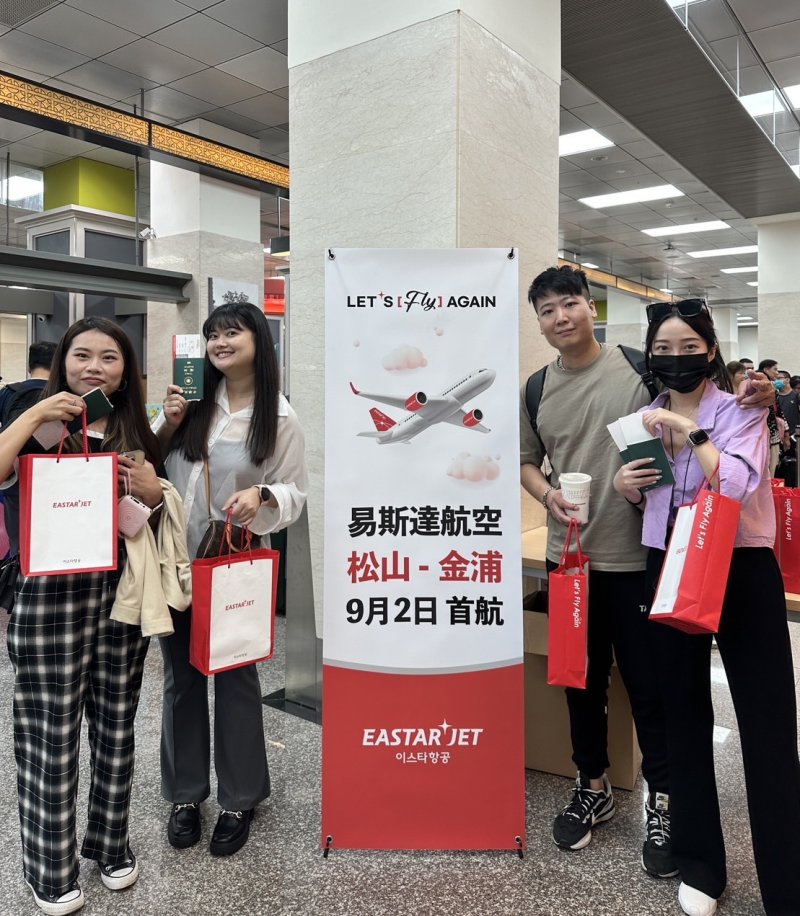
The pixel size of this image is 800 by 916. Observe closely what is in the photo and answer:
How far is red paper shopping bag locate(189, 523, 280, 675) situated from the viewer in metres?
1.87

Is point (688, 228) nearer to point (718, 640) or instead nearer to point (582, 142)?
point (582, 142)

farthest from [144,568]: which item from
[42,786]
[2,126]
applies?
[2,126]

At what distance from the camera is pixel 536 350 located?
3.13 meters

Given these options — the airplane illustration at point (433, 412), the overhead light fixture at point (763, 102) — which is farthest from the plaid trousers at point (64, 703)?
the overhead light fixture at point (763, 102)

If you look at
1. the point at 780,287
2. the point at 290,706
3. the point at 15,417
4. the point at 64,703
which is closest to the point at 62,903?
the point at 64,703

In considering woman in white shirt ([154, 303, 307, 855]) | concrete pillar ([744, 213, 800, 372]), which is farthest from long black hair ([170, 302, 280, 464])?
concrete pillar ([744, 213, 800, 372])

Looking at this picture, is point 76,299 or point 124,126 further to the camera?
point 76,299

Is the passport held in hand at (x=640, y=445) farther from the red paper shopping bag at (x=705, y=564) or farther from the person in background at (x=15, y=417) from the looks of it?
the person in background at (x=15, y=417)

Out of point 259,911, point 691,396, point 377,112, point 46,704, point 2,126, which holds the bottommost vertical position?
point 259,911

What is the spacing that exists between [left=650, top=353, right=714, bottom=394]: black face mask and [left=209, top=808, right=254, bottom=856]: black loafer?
1725 millimetres

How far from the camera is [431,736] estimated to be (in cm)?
199

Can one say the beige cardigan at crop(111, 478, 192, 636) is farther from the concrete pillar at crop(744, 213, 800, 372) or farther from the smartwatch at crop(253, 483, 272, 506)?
the concrete pillar at crop(744, 213, 800, 372)

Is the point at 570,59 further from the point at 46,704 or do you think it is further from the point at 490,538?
the point at 46,704

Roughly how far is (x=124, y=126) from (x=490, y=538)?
5396 millimetres
